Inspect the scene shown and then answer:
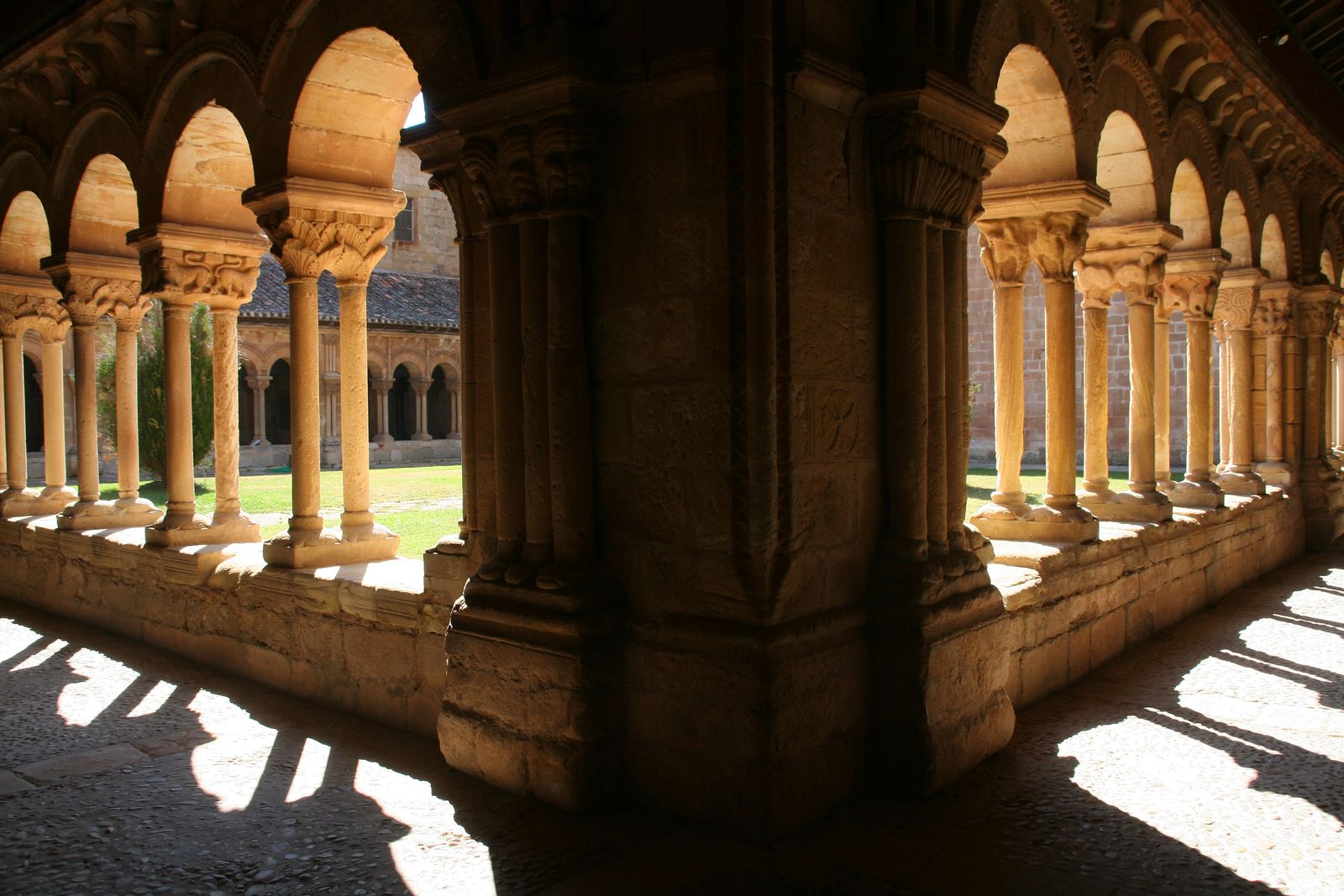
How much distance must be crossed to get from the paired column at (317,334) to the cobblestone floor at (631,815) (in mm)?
737

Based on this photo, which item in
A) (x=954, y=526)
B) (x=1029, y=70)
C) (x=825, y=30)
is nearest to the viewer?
(x=825, y=30)

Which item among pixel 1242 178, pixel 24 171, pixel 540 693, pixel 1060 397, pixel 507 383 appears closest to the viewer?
pixel 540 693

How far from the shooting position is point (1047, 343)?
4652 millimetres

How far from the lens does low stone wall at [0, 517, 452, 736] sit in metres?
3.78

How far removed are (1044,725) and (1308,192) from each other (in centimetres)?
709

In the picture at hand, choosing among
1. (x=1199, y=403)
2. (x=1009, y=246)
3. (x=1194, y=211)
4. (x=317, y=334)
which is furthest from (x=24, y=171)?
(x=1199, y=403)

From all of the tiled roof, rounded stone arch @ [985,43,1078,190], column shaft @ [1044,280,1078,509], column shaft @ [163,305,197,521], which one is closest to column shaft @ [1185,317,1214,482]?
column shaft @ [1044,280,1078,509]

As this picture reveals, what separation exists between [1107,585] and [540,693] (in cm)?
296

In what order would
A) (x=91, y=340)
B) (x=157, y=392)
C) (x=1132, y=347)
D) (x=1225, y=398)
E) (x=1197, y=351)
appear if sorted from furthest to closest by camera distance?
(x=157, y=392)
(x=1225, y=398)
(x=1197, y=351)
(x=91, y=340)
(x=1132, y=347)

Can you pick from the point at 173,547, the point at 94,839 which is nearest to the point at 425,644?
the point at 94,839

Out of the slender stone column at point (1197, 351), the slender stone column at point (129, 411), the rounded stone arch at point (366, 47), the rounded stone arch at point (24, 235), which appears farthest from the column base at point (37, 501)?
the slender stone column at point (1197, 351)

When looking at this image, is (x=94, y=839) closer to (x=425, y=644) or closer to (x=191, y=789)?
(x=191, y=789)

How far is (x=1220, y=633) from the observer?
5.30 metres

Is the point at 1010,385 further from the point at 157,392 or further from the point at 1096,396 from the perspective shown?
the point at 157,392
